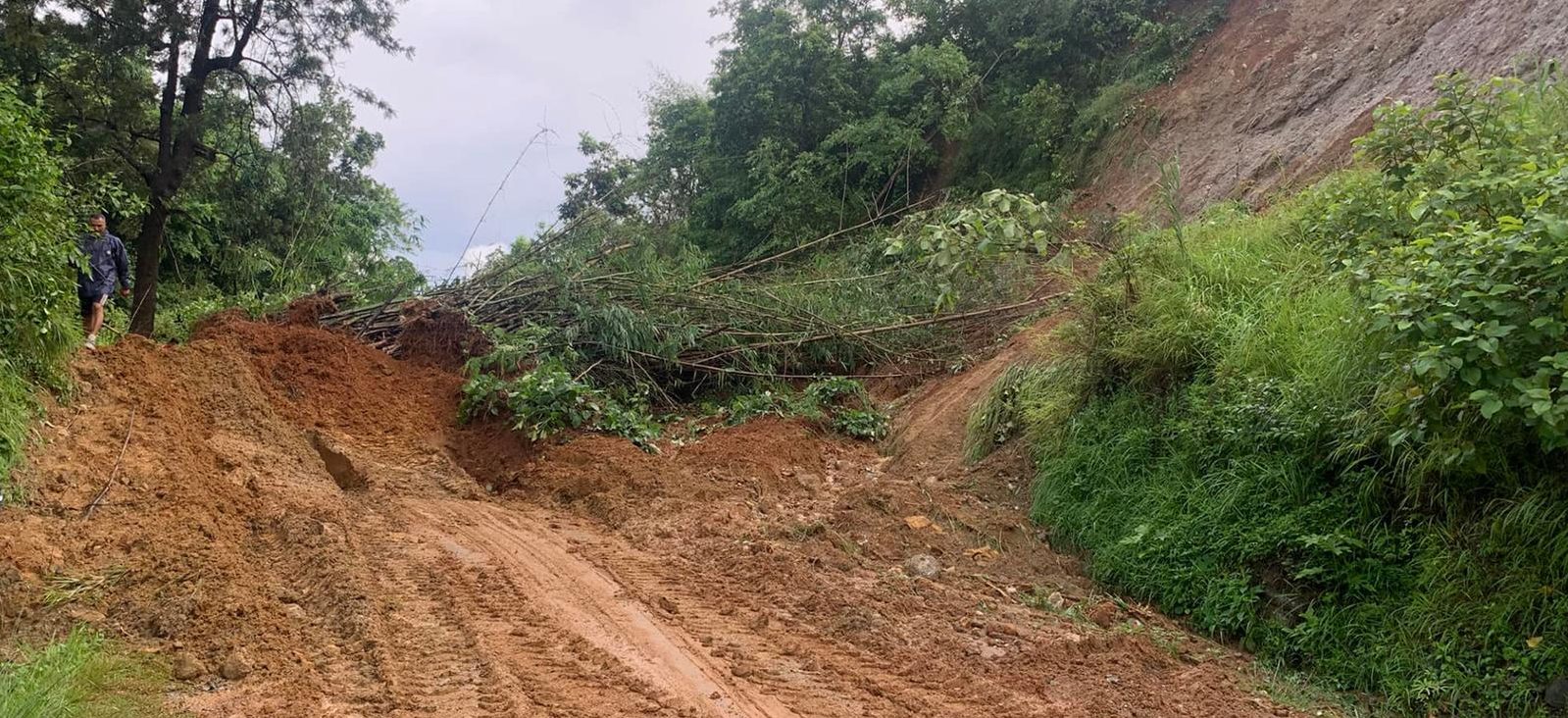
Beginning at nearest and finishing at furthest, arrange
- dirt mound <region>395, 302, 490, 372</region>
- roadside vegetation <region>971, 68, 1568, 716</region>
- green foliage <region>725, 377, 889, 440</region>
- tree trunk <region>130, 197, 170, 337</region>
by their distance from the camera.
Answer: roadside vegetation <region>971, 68, 1568, 716</region>, green foliage <region>725, 377, 889, 440</region>, dirt mound <region>395, 302, 490, 372</region>, tree trunk <region>130, 197, 170, 337</region>

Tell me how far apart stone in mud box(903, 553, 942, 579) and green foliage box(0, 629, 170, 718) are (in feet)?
10.5

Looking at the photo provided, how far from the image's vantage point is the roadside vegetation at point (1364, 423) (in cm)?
314

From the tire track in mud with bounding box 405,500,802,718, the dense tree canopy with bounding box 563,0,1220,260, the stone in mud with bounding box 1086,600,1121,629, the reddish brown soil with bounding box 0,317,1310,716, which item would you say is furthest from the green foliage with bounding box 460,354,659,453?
the dense tree canopy with bounding box 563,0,1220,260

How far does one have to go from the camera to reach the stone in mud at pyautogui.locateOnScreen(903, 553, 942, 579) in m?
4.62

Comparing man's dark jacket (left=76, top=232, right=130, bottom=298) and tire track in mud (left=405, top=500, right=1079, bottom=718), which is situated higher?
man's dark jacket (left=76, top=232, right=130, bottom=298)

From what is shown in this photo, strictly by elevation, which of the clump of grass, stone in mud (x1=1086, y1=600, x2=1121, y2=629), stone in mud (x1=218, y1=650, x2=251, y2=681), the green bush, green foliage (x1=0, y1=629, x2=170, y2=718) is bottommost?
stone in mud (x1=1086, y1=600, x2=1121, y2=629)

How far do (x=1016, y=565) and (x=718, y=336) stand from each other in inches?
185

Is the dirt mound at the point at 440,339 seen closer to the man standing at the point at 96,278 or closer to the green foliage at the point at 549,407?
the green foliage at the point at 549,407

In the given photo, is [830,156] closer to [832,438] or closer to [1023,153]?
[1023,153]

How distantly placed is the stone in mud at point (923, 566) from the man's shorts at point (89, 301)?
6141 mm

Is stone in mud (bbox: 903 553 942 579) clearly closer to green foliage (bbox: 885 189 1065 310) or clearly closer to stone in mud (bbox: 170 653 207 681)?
green foliage (bbox: 885 189 1065 310)

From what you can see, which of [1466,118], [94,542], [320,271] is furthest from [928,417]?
[320,271]

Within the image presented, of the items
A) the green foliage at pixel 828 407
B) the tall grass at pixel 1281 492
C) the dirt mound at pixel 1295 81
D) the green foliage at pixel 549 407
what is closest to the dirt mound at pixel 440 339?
the green foliage at pixel 549 407

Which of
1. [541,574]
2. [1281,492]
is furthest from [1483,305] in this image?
[541,574]
